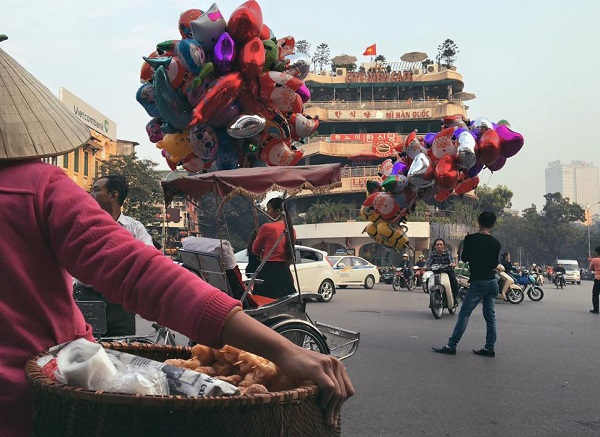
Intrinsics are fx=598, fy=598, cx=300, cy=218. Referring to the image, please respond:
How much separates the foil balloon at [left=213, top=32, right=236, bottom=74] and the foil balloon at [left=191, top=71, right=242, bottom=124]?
140mm

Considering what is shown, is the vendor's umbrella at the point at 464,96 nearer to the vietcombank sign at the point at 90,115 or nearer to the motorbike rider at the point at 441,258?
the vietcombank sign at the point at 90,115

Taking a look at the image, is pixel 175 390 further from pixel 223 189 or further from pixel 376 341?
pixel 376 341

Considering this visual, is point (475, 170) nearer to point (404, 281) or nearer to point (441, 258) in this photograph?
point (441, 258)

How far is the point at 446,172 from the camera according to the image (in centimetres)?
817

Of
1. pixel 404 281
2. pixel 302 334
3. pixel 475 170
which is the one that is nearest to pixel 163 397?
pixel 302 334

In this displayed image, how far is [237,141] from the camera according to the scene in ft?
27.4

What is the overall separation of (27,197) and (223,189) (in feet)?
16.6

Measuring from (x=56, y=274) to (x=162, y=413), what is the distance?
1.49 feet

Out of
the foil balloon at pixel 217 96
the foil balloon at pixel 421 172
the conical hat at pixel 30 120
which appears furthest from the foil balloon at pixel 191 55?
the conical hat at pixel 30 120

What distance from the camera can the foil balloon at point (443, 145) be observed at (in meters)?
8.42

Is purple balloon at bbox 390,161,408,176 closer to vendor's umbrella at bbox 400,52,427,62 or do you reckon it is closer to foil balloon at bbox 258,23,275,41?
foil balloon at bbox 258,23,275,41

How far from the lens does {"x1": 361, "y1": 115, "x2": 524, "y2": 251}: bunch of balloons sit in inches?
326

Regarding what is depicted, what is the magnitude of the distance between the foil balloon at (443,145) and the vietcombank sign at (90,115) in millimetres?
29604

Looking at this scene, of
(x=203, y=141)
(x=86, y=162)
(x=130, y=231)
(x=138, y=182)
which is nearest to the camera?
(x=130, y=231)
